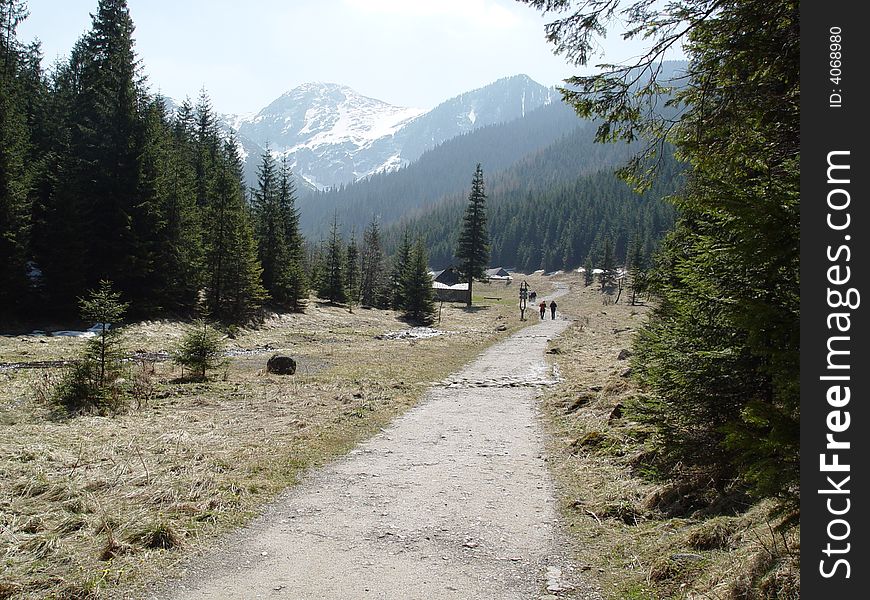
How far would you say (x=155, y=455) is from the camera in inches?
365

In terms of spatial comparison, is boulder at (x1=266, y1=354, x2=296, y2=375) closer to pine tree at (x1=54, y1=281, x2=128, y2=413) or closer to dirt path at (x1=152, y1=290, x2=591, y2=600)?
pine tree at (x1=54, y1=281, x2=128, y2=413)

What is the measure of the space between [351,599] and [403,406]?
9647 millimetres

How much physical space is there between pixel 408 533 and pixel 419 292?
1711 inches

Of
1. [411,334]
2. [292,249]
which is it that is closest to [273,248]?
[292,249]

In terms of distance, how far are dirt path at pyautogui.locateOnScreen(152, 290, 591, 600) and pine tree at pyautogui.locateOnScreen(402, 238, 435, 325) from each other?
37.8m

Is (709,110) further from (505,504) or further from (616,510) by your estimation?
(505,504)

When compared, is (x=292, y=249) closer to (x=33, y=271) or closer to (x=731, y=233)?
(x=33, y=271)

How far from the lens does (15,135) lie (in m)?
28.3

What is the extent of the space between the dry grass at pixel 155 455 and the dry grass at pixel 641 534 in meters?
4.49

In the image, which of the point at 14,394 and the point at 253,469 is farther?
the point at 14,394

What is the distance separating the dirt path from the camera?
5.10 metres

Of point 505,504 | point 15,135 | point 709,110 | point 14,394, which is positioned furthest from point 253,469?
point 15,135

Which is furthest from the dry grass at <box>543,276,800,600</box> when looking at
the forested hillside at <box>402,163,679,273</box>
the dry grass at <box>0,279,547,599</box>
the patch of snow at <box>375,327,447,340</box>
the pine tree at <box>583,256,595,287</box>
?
the forested hillside at <box>402,163,679,273</box>

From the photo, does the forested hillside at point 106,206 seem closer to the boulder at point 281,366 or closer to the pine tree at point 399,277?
the boulder at point 281,366
